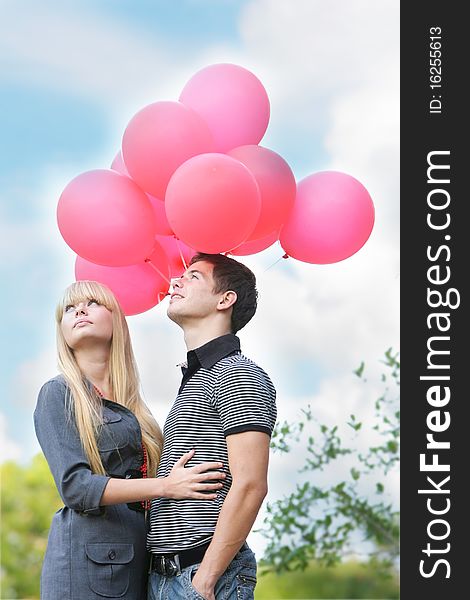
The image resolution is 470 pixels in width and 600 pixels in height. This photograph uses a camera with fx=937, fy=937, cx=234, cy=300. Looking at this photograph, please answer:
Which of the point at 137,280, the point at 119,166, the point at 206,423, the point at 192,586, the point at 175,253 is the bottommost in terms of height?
the point at 192,586

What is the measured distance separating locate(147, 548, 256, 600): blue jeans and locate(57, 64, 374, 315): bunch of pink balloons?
72cm

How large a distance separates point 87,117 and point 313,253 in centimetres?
357

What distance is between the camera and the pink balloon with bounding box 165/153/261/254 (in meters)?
2.14

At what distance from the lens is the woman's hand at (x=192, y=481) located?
1.94 metres

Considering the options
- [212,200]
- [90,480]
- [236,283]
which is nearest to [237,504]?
[90,480]

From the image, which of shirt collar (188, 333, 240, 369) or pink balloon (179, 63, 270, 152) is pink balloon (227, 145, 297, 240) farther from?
shirt collar (188, 333, 240, 369)

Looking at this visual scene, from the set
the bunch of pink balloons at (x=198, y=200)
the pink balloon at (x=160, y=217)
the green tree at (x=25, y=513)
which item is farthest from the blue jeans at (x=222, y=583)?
the green tree at (x=25, y=513)

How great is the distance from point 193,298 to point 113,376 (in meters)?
0.28

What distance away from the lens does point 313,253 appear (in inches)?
97.0

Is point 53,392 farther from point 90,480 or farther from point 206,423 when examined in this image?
point 206,423

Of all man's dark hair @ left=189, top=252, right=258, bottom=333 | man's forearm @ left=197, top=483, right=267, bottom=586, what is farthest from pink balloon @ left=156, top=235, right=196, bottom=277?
man's forearm @ left=197, top=483, right=267, bottom=586

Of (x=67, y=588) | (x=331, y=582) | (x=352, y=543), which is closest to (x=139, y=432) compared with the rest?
(x=67, y=588)

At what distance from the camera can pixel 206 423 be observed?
6.61 feet

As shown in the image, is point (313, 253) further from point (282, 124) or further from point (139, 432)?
point (282, 124)
